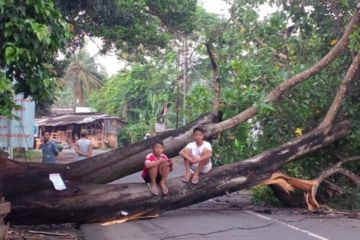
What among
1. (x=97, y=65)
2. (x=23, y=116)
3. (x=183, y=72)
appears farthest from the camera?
(x=97, y=65)

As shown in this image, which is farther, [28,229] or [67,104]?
[67,104]

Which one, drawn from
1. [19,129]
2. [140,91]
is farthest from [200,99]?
[140,91]

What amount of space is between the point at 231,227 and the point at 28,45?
14.7 feet

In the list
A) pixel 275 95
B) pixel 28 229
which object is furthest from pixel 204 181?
pixel 28 229

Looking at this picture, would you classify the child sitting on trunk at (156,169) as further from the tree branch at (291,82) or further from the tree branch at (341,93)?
the tree branch at (341,93)

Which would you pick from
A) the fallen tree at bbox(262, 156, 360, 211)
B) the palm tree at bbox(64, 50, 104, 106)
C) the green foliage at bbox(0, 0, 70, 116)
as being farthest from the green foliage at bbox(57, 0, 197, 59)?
the palm tree at bbox(64, 50, 104, 106)

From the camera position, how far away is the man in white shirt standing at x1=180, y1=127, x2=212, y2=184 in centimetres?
1145

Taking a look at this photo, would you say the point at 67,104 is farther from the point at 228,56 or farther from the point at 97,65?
the point at 228,56

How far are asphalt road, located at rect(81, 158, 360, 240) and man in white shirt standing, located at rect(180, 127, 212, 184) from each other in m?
0.80

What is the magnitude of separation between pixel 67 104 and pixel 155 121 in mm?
41724

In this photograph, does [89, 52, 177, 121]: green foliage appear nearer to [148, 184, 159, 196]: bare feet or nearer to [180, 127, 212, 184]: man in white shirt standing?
[180, 127, 212, 184]: man in white shirt standing

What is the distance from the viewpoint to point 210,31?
712 inches

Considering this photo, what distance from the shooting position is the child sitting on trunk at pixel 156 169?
1102 centimetres

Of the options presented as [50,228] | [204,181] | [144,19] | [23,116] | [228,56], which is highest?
[144,19]
